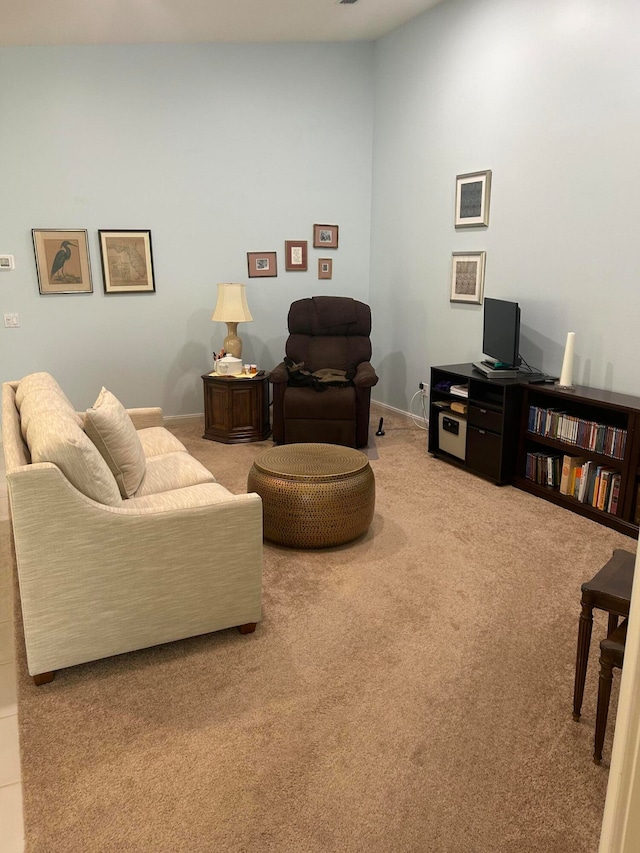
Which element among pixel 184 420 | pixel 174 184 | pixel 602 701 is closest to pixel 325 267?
pixel 174 184

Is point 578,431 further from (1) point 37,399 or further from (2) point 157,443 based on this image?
(1) point 37,399

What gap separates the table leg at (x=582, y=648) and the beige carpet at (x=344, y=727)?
4.3 inches

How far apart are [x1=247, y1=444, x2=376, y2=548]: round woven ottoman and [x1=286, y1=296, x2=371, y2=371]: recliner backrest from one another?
2248mm

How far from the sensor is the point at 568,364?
3.94 m

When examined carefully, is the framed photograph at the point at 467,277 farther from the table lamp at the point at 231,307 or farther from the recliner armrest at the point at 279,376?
the table lamp at the point at 231,307

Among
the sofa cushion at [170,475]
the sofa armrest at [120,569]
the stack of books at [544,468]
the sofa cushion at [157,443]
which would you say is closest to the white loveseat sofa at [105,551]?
the sofa armrest at [120,569]

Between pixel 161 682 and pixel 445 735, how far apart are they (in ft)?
3.27

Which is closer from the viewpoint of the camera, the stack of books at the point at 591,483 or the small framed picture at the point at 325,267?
the stack of books at the point at 591,483

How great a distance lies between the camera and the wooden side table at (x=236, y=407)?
5.25m

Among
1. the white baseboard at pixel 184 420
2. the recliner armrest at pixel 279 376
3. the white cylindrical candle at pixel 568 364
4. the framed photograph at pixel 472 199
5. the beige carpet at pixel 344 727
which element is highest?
the framed photograph at pixel 472 199

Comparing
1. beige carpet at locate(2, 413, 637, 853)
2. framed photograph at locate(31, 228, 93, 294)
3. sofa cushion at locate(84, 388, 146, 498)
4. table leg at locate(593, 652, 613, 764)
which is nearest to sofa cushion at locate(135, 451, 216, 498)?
sofa cushion at locate(84, 388, 146, 498)

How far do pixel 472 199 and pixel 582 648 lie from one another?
383 centimetres

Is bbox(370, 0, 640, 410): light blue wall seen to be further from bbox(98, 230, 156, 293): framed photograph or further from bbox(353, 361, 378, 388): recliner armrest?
bbox(98, 230, 156, 293): framed photograph

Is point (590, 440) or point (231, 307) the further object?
point (231, 307)
